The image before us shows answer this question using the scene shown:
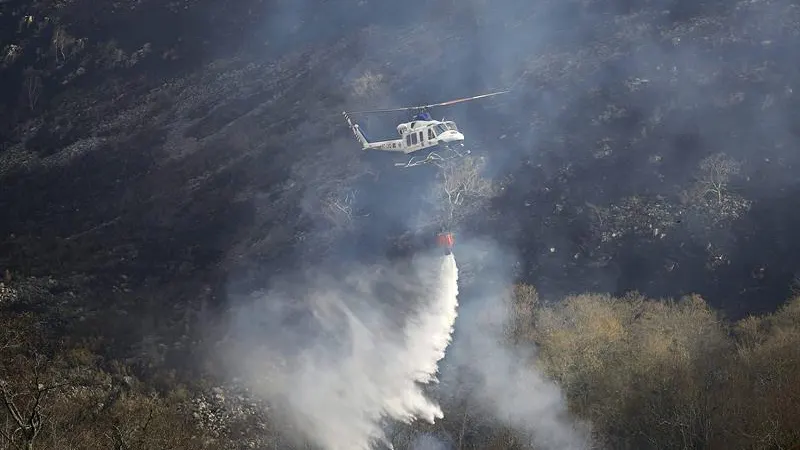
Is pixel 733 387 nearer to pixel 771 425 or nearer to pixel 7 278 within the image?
pixel 771 425

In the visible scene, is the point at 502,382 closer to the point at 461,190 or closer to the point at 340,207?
the point at 461,190

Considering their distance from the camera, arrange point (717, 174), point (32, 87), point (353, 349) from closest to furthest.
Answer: point (353, 349) → point (717, 174) → point (32, 87)

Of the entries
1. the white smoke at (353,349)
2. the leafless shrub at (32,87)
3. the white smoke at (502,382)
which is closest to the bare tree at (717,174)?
the white smoke at (502,382)

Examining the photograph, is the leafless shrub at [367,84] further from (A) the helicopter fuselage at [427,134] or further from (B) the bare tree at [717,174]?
(B) the bare tree at [717,174]

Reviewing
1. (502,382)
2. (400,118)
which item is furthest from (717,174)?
(400,118)

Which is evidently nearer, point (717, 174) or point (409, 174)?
point (717, 174)

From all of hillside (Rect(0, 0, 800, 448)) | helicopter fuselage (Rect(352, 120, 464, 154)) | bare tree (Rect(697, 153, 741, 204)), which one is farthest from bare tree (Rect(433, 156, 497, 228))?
bare tree (Rect(697, 153, 741, 204))

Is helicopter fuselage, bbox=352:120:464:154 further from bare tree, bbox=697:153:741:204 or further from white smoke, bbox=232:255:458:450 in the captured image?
bare tree, bbox=697:153:741:204

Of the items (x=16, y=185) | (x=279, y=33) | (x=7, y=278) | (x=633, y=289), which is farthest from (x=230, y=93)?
(x=633, y=289)
